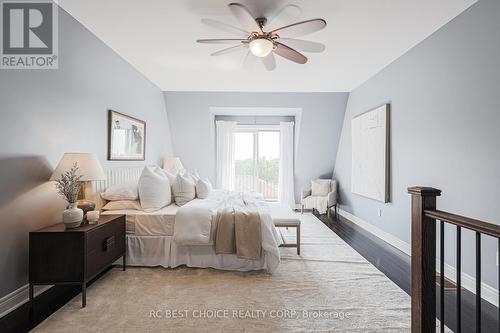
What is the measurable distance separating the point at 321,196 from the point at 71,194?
4711 millimetres

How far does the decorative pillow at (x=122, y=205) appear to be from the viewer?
3.02 metres

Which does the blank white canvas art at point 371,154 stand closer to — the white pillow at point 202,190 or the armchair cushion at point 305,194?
the armchair cushion at point 305,194

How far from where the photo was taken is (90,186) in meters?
2.86

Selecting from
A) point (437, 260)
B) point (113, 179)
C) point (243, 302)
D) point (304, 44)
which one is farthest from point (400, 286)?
point (113, 179)

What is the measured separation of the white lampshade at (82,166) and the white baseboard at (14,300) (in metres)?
0.95

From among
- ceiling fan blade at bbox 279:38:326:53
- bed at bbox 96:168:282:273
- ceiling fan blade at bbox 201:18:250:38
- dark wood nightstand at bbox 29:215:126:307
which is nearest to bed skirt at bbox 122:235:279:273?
bed at bbox 96:168:282:273

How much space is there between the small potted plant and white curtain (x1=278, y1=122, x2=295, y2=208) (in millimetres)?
4675

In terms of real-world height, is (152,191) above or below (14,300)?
above

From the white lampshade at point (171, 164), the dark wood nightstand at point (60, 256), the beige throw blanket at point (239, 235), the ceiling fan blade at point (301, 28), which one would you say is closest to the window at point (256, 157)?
the white lampshade at point (171, 164)

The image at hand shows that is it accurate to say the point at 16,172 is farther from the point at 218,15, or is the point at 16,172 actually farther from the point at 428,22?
the point at 428,22

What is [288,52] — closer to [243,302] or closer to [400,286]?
[243,302]

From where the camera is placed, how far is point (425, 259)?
1.45 metres

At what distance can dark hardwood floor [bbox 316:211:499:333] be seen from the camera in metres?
1.98

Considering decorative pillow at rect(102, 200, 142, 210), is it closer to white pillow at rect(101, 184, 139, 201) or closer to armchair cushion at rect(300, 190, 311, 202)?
white pillow at rect(101, 184, 139, 201)
